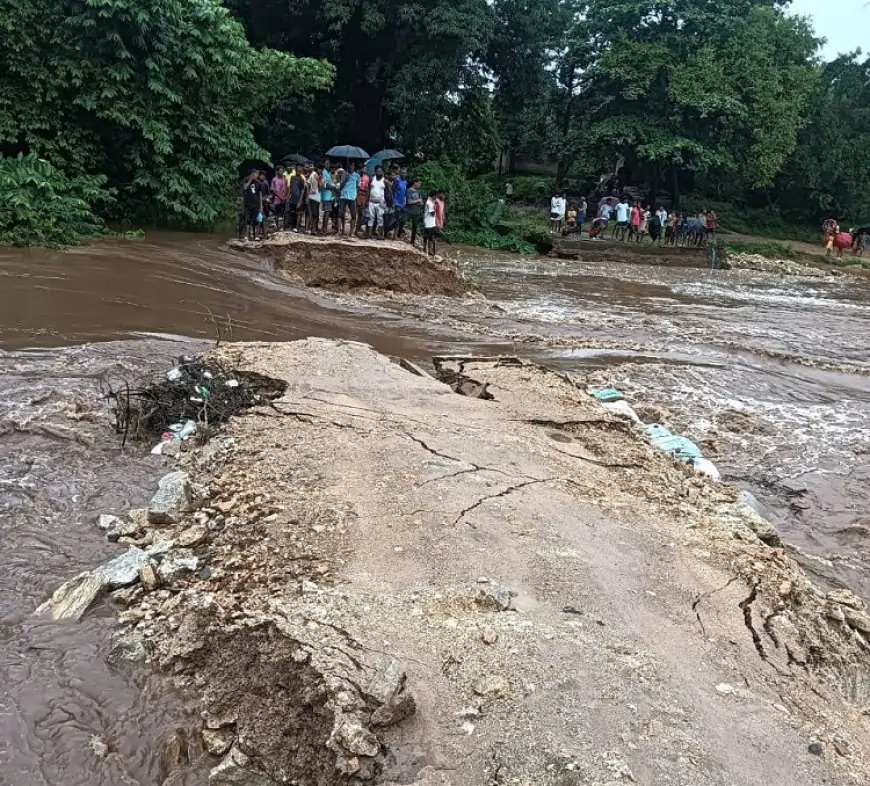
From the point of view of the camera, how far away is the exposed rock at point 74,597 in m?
3.49

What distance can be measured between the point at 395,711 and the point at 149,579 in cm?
159

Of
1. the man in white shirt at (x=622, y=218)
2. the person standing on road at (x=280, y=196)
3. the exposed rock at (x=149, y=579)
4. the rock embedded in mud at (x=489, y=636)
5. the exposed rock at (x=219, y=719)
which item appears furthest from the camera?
the man in white shirt at (x=622, y=218)

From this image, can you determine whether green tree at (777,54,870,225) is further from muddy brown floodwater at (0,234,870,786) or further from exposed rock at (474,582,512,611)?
exposed rock at (474,582,512,611)

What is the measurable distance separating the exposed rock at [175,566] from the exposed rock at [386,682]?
4.41ft

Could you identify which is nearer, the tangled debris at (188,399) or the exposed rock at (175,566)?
the exposed rock at (175,566)

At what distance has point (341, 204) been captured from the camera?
1581 centimetres

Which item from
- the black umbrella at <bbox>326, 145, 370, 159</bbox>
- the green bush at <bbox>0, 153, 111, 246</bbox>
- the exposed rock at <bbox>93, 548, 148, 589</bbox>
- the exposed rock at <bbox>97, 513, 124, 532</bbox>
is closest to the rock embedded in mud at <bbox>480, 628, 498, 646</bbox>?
the exposed rock at <bbox>93, 548, 148, 589</bbox>

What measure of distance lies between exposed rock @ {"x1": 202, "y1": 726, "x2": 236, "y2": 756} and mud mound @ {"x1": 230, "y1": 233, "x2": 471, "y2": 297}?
1054cm

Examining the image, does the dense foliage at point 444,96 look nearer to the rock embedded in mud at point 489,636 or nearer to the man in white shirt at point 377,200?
the man in white shirt at point 377,200

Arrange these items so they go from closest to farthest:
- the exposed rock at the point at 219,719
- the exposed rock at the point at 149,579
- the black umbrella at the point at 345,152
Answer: the exposed rock at the point at 219,719 < the exposed rock at the point at 149,579 < the black umbrella at the point at 345,152

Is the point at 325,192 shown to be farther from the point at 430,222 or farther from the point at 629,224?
the point at 629,224

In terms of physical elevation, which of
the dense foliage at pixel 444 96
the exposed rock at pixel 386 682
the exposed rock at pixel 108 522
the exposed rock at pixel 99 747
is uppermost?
the dense foliage at pixel 444 96

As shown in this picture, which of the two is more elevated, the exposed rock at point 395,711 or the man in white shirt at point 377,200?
the man in white shirt at point 377,200

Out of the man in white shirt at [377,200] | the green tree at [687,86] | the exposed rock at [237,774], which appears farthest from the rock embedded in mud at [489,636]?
the green tree at [687,86]
